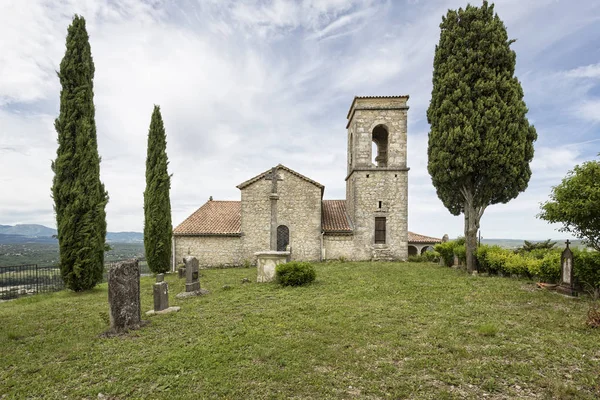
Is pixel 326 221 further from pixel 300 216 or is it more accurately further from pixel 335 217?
pixel 300 216

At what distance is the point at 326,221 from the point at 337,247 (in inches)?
80.3

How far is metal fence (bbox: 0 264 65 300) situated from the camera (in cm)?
1337

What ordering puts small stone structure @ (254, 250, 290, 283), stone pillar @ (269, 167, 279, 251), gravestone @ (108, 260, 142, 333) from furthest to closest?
1. stone pillar @ (269, 167, 279, 251)
2. small stone structure @ (254, 250, 290, 283)
3. gravestone @ (108, 260, 142, 333)

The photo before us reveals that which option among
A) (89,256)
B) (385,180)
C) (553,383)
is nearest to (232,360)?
(553,383)

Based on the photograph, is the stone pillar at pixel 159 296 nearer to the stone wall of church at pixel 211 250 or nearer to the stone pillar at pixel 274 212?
the stone pillar at pixel 274 212

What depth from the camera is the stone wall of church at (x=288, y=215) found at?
19219mm

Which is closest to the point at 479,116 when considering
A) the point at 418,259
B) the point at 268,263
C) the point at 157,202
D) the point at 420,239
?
the point at 418,259

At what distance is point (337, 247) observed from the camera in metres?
19.6

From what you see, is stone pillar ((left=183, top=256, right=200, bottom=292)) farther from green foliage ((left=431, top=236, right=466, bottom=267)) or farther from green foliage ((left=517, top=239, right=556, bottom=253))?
green foliage ((left=517, top=239, right=556, bottom=253))

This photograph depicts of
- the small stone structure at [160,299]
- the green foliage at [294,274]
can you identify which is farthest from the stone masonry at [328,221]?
the small stone structure at [160,299]

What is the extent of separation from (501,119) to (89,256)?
19.1 metres

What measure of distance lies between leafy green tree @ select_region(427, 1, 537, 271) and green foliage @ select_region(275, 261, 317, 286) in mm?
8448

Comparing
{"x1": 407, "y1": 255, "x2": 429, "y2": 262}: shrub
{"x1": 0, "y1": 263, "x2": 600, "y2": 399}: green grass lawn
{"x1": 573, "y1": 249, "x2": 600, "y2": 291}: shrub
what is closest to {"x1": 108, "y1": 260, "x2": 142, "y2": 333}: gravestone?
{"x1": 0, "y1": 263, "x2": 600, "y2": 399}: green grass lawn

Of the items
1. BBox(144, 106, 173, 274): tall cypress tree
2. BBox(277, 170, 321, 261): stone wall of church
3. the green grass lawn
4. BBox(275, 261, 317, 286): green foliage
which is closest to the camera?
the green grass lawn
